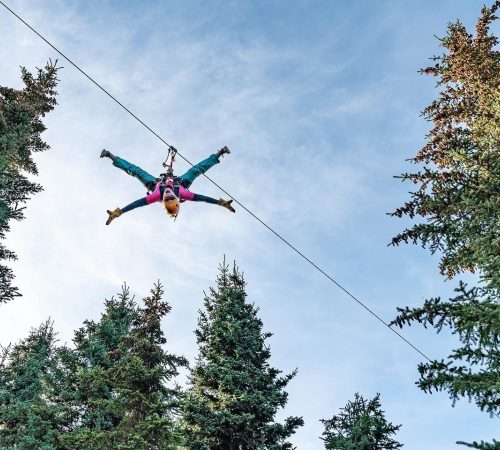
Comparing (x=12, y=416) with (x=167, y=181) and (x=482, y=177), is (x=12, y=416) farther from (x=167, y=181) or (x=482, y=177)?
(x=482, y=177)

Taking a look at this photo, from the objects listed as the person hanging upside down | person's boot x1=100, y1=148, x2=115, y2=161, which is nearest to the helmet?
the person hanging upside down

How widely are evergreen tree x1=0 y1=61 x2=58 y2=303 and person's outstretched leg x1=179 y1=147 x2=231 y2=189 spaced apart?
1035 centimetres

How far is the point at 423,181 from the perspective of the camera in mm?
10133

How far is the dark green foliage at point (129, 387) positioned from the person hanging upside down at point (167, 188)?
4038 mm

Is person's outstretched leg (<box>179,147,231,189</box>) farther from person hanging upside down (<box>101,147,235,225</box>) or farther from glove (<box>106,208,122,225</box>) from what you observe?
glove (<box>106,208,122,225</box>)

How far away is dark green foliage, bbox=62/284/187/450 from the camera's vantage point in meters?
9.99

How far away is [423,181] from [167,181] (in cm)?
639

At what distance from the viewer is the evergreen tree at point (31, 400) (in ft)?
46.6

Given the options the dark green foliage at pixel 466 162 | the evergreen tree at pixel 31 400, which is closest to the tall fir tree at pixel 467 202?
the dark green foliage at pixel 466 162

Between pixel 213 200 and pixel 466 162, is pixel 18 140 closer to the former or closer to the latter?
pixel 213 200

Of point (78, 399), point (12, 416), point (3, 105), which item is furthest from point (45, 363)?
point (3, 105)

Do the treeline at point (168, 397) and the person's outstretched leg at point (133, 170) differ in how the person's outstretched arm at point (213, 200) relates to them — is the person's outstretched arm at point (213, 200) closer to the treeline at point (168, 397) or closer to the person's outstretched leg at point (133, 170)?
the person's outstretched leg at point (133, 170)

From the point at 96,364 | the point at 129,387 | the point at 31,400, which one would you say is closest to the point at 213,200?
the point at 129,387

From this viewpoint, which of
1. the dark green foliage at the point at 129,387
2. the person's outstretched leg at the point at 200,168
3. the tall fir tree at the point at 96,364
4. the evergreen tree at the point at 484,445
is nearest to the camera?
the evergreen tree at the point at 484,445
